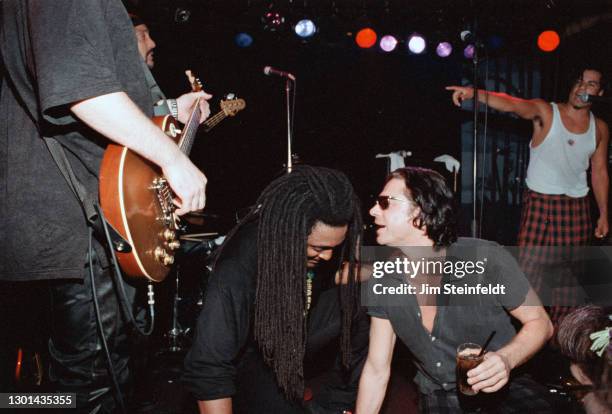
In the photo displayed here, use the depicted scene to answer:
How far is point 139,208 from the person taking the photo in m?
1.70

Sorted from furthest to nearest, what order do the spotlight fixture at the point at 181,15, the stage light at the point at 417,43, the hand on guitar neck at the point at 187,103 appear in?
the stage light at the point at 417,43
the spotlight fixture at the point at 181,15
the hand on guitar neck at the point at 187,103

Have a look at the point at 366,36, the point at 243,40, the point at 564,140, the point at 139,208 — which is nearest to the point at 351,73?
the point at 366,36

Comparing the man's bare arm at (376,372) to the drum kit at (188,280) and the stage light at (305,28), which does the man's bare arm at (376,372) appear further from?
the stage light at (305,28)

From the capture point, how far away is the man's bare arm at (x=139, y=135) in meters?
1.45

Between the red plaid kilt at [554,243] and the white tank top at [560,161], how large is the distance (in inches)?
4.0

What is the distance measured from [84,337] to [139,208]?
498 millimetres

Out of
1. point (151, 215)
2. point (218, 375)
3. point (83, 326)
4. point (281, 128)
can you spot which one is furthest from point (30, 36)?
point (281, 128)

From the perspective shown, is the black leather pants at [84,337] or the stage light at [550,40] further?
the stage light at [550,40]

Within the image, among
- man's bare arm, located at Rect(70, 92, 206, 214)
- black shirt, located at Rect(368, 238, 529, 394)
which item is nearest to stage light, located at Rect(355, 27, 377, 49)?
black shirt, located at Rect(368, 238, 529, 394)

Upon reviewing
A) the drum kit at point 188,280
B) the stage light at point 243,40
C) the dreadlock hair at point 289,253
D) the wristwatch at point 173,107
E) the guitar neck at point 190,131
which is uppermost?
the stage light at point 243,40

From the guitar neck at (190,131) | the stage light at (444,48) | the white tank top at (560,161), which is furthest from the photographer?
the stage light at (444,48)

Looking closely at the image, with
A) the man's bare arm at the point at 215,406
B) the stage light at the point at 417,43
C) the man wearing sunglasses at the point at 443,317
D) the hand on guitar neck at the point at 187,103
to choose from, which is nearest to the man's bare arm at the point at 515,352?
the man wearing sunglasses at the point at 443,317

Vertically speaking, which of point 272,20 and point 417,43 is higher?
point 272,20

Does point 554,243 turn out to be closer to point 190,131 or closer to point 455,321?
point 455,321
